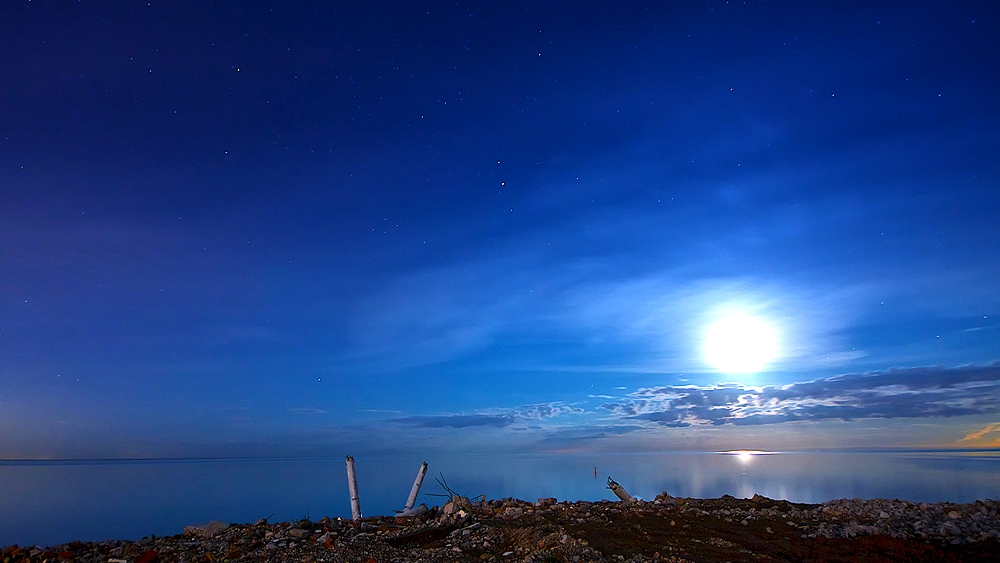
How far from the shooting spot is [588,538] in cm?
1289

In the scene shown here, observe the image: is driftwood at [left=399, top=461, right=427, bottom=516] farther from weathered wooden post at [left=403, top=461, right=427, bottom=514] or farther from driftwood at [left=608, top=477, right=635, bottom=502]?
driftwood at [left=608, top=477, right=635, bottom=502]


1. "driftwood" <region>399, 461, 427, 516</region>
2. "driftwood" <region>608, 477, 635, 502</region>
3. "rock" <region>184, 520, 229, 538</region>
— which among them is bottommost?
"driftwood" <region>608, 477, 635, 502</region>

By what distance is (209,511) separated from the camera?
130 feet

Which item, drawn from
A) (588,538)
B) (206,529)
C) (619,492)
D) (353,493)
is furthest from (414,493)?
(588,538)

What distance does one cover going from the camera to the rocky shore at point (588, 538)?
11.8 m

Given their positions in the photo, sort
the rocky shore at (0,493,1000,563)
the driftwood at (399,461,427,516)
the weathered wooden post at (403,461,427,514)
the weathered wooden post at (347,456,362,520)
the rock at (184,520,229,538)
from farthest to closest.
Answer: the weathered wooden post at (403,461,427,514)
the weathered wooden post at (347,456,362,520)
the driftwood at (399,461,427,516)
the rock at (184,520,229,538)
the rocky shore at (0,493,1000,563)

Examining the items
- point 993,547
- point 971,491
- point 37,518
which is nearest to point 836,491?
point 971,491

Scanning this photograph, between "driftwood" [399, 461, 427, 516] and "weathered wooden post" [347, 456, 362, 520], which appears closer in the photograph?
"driftwood" [399, 461, 427, 516]

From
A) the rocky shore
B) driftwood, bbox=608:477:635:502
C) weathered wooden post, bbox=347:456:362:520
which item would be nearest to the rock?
the rocky shore

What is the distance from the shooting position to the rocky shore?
1184cm

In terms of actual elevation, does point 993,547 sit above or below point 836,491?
above

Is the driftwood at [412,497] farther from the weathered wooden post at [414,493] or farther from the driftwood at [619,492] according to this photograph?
the driftwood at [619,492]

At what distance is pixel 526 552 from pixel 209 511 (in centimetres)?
3641

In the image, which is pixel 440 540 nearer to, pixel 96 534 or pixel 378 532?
pixel 378 532
